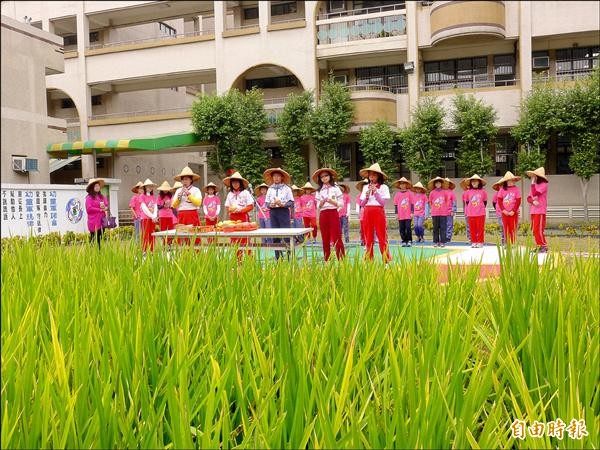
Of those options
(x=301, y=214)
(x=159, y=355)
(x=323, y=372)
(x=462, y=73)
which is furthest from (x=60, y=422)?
(x=462, y=73)

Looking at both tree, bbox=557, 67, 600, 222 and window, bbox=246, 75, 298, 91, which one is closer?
tree, bbox=557, 67, 600, 222

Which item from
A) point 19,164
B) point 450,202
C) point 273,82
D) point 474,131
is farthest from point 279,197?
point 273,82

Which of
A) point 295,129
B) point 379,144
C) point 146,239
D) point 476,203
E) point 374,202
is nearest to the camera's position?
point 146,239

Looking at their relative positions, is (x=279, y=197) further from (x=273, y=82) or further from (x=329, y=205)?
(x=273, y=82)

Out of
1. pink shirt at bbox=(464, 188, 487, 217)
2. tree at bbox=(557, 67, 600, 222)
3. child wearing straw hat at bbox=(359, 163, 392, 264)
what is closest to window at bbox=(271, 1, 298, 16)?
tree at bbox=(557, 67, 600, 222)

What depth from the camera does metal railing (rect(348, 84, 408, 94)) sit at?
2020cm

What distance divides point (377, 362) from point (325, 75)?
20909mm

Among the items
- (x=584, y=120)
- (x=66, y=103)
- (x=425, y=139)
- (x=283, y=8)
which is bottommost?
(x=425, y=139)

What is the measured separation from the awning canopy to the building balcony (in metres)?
8.76

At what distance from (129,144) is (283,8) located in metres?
7.94

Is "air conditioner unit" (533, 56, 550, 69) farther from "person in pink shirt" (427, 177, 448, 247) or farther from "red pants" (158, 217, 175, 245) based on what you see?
"red pants" (158, 217, 175, 245)

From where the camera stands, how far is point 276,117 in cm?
2045

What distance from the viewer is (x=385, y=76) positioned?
21172 millimetres

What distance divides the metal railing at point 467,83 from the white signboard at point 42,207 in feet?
38.4
